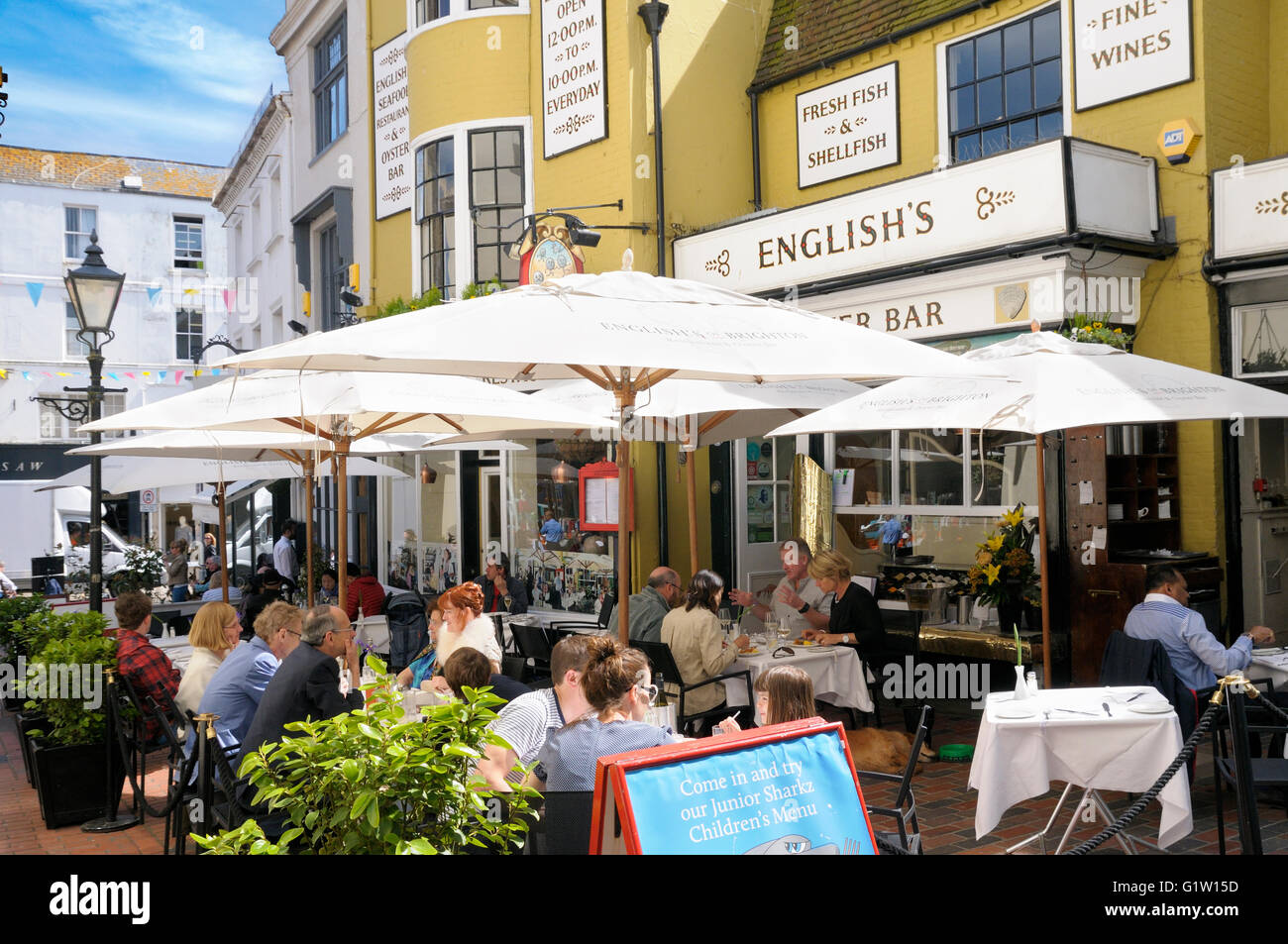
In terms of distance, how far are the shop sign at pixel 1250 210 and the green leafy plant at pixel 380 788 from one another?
8.08 metres

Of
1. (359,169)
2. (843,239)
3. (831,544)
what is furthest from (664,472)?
(359,169)

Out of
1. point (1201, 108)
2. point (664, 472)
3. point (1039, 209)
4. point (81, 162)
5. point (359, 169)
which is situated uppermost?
point (81, 162)

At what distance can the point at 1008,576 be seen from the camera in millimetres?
8992

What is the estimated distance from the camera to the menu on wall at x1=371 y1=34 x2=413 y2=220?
1655 cm

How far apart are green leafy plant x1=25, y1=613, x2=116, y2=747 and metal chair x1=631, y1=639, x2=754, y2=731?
333cm

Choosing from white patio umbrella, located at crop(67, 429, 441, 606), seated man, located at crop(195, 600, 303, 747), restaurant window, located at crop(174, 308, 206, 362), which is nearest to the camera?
seated man, located at crop(195, 600, 303, 747)

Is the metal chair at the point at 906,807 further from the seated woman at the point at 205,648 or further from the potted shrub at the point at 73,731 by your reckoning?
the potted shrub at the point at 73,731

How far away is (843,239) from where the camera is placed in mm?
10609

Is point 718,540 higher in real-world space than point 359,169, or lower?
lower

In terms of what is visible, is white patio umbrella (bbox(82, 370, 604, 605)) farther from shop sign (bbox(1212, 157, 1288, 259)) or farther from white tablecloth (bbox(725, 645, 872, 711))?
shop sign (bbox(1212, 157, 1288, 259))

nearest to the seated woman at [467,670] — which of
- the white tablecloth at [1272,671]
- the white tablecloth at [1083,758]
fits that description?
the white tablecloth at [1083,758]

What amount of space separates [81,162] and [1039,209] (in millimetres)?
25233

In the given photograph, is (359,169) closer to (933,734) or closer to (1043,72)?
(1043,72)

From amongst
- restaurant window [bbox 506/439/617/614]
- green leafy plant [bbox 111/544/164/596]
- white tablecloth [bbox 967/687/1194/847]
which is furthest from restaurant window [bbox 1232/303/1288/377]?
green leafy plant [bbox 111/544/164/596]
